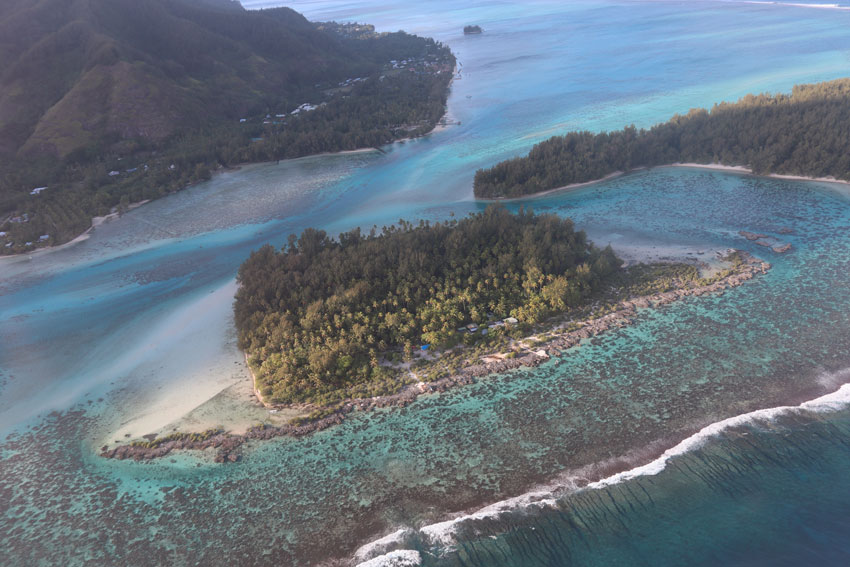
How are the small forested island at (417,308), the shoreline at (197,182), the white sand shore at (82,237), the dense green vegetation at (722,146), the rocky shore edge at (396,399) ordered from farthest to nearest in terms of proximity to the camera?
the dense green vegetation at (722,146) < the shoreline at (197,182) < the white sand shore at (82,237) < the small forested island at (417,308) < the rocky shore edge at (396,399)

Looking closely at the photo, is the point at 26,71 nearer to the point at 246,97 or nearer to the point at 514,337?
the point at 246,97

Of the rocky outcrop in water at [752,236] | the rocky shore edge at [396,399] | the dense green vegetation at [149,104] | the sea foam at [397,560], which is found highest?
the dense green vegetation at [149,104]

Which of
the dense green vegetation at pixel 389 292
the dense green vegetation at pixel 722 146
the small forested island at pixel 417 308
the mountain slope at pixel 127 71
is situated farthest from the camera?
the mountain slope at pixel 127 71

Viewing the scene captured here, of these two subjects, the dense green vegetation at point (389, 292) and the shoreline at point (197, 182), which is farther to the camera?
the shoreline at point (197, 182)

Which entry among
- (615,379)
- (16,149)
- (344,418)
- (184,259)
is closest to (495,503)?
(344,418)

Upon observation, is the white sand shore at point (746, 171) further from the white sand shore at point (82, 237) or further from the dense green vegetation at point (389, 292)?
the white sand shore at point (82, 237)

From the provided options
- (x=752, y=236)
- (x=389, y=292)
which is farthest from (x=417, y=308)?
(x=752, y=236)

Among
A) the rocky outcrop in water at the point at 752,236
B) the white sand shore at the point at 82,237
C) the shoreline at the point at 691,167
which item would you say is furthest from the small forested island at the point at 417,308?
the white sand shore at the point at 82,237
